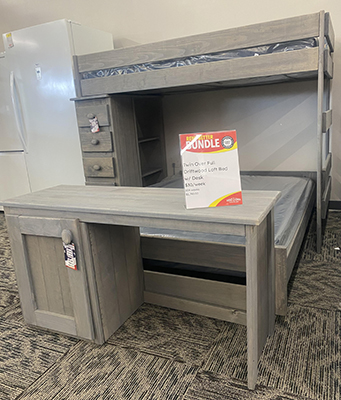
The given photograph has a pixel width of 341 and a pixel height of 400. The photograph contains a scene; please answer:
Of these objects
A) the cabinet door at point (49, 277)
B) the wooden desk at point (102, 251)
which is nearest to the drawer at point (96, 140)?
the wooden desk at point (102, 251)

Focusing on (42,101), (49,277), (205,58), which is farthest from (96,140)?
(49,277)

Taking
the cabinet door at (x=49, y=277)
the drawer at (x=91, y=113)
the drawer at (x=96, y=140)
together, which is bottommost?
the cabinet door at (x=49, y=277)

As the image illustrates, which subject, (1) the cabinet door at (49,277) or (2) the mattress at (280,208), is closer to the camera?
(1) the cabinet door at (49,277)

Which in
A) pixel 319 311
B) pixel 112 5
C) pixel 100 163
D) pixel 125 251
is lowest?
pixel 319 311

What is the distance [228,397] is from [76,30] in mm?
2901

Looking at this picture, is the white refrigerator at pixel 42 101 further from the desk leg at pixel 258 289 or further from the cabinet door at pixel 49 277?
the desk leg at pixel 258 289

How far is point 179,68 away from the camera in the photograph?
2.43 metres

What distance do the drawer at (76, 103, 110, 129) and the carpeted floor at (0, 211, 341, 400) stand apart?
157cm

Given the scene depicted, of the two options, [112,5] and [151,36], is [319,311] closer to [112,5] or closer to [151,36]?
[151,36]

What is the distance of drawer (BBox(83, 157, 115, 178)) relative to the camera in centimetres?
283

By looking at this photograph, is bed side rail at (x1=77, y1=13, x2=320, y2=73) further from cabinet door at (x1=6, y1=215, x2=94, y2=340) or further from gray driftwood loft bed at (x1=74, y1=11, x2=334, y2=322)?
cabinet door at (x1=6, y1=215, x2=94, y2=340)

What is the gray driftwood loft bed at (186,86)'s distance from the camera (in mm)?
1687

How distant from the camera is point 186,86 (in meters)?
2.63

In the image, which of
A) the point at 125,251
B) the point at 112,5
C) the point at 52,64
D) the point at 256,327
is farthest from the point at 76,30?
the point at 256,327
